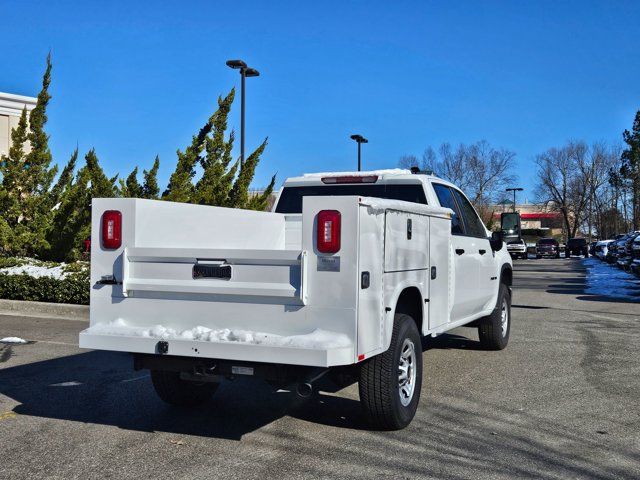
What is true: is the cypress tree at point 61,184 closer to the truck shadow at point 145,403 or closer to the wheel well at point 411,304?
the truck shadow at point 145,403

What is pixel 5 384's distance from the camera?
7.06m

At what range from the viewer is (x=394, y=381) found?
518 cm

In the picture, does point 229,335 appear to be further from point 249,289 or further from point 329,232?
point 329,232

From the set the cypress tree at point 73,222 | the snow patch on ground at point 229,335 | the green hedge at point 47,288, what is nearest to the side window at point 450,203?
the snow patch on ground at point 229,335

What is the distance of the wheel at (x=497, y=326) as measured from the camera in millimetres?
8797

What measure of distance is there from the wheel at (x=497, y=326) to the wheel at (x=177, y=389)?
4.01 metres

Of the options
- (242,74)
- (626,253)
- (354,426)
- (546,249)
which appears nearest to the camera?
(354,426)

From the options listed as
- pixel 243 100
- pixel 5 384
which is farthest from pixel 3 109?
pixel 5 384

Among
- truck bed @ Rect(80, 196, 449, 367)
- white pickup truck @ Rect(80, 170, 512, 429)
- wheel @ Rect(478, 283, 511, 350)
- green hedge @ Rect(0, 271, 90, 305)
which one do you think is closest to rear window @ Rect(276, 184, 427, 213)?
white pickup truck @ Rect(80, 170, 512, 429)

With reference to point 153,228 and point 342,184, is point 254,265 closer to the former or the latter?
point 153,228

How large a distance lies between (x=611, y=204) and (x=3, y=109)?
6193 centimetres

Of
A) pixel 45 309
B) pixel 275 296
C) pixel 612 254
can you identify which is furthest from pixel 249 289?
pixel 612 254

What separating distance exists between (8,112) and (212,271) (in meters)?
24.1

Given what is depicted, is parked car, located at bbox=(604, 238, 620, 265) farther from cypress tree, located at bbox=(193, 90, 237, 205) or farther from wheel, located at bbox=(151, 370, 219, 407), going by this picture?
wheel, located at bbox=(151, 370, 219, 407)
